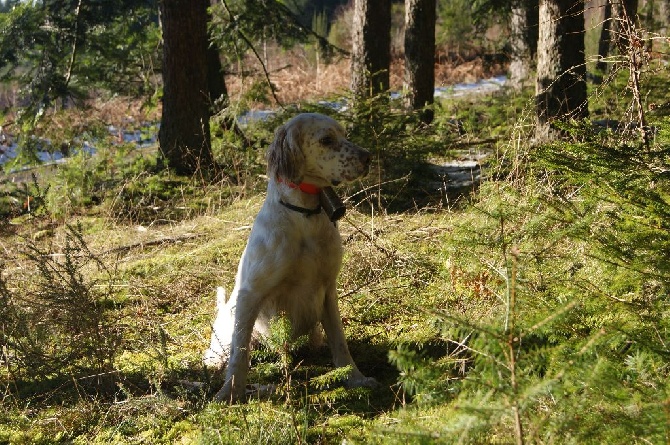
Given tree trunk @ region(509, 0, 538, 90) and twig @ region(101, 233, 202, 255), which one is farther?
tree trunk @ region(509, 0, 538, 90)

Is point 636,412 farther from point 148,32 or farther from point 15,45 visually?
point 148,32

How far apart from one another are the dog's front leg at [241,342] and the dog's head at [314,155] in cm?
68

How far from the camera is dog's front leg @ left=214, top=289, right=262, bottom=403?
3861 mm

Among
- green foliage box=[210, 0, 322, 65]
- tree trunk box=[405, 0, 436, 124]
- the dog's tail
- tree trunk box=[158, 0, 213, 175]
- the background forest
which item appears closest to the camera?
the background forest

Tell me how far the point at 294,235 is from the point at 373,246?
2177mm

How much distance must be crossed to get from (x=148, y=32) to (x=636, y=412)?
1102cm

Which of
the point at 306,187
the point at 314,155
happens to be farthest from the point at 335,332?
the point at 314,155

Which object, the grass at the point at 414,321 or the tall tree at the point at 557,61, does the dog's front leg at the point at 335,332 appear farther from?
the tall tree at the point at 557,61

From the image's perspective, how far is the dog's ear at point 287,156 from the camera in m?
3.83

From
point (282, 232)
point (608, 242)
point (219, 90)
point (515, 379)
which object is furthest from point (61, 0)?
point (515, 379)

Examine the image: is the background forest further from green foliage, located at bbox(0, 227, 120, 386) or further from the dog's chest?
the dog's chest

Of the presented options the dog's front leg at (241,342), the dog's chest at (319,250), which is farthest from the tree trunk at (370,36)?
the dog's front leg at (241,342)

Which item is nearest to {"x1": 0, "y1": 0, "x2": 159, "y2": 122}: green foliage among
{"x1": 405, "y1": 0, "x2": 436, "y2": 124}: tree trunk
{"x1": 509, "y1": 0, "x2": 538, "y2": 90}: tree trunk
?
{"x1": 405, "y1": 0, "x2": 436, "y2": 124}: tree trunk

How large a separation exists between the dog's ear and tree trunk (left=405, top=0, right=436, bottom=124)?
288 inches
